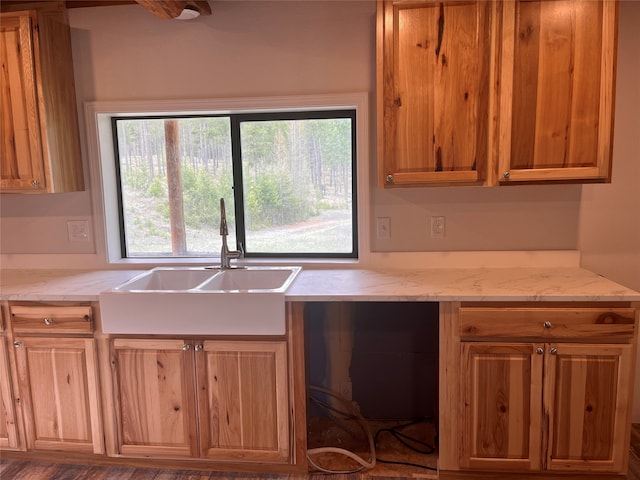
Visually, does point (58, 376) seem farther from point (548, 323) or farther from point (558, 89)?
point (558, 89)

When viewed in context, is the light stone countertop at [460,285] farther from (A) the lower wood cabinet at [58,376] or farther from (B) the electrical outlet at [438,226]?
(A) the lower wood cabinet at [58,376]

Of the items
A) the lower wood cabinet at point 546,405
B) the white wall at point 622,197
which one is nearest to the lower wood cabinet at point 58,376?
the lower wood cabinet at point 546,405

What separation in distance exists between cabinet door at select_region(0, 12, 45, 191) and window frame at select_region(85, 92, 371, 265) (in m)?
0.30

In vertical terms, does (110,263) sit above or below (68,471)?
above

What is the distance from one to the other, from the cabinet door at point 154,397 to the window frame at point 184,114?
667mm

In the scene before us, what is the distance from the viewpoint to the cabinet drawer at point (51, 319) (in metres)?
2.05

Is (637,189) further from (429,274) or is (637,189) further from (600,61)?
(429,274)

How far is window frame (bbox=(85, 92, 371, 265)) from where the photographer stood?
7.75 ft

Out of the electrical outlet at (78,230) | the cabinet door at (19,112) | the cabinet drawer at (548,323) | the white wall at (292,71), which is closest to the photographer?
the cabinet drawer at (548,323)

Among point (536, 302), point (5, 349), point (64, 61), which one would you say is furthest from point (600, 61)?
point (5, 349)

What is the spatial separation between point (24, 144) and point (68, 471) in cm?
156

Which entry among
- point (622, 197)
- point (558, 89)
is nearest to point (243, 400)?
point (558, 89)

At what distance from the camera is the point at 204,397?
204cm

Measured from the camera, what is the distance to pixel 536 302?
73.6 inches
